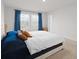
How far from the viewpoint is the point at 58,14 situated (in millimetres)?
5684

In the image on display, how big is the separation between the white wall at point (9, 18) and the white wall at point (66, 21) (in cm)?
343

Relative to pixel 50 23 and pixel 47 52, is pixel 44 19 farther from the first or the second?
pixel 47 52

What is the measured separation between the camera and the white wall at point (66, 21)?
444cm

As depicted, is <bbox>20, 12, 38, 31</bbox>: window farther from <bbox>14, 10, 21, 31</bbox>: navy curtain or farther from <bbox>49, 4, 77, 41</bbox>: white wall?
<bbox>49, 4, 77, 41</bbox>: white wall

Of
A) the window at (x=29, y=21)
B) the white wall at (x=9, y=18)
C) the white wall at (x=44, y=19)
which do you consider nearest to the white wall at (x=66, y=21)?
the white wall at (x=44, y=19)

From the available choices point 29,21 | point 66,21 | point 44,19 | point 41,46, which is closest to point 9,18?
point 29,21

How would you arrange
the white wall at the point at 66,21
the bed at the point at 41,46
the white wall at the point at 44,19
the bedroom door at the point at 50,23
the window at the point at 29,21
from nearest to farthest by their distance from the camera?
the bed at the point at 41,46
the white wall at the point at 66,21
the window at the point at 29,21
the bedroom door at the point at 50,23
the white wall at the point at 44,19

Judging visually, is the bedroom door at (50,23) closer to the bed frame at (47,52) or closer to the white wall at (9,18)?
the white wall at (9,18)

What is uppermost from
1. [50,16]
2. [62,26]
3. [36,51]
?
[50,16]

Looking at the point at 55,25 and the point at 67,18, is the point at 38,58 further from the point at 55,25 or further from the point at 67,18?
the point at 55,25

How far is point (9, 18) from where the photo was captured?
4895mm

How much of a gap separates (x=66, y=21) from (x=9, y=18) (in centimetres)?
401

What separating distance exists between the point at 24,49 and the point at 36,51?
39 centimetres

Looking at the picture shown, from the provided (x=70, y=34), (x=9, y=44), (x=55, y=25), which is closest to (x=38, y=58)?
(x=9, y=44)
